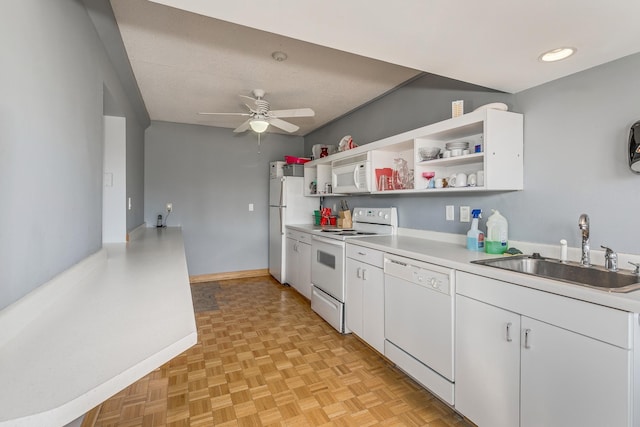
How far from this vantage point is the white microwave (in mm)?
2867

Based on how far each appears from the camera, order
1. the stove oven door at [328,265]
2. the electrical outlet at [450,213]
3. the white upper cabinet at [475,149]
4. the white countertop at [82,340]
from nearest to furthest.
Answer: the white countertop at [82,340], the white upper cabinet at [475,149], the electrical outlet at [450,213], the stove oven door at [328,265]

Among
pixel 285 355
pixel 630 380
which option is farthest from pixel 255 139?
pixel 630 380

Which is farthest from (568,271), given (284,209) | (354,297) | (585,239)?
(284,209)

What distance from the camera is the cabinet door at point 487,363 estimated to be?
1365mm

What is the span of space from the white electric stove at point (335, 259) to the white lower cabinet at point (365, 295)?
96 mm

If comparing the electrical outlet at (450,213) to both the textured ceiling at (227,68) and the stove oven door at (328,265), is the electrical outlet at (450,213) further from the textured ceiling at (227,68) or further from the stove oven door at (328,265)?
the textured ceiling at (227,68)

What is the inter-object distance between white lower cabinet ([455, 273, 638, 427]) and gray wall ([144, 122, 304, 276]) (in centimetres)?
370

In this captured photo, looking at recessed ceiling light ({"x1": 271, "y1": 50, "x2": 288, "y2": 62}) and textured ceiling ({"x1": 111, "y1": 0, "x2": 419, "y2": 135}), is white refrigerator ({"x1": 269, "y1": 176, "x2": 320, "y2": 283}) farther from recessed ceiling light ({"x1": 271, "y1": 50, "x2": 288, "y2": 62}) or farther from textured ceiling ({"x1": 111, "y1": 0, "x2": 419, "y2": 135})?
recessed ceiling light ({"x1": 271, "y1": 50, "x2": 288, "y2": 62})

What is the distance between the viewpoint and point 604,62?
1.56 metres

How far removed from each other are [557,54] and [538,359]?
145 centimetres

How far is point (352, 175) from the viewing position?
3.11 metres

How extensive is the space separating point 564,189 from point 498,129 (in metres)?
0.50

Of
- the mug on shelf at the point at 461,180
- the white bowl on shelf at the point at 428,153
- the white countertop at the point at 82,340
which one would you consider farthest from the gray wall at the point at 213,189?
the mug on shelf at the point at 461,180

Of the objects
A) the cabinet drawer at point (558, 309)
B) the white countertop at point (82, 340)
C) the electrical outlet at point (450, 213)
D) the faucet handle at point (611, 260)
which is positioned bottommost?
the cabinet drawer at point (558, 309)
